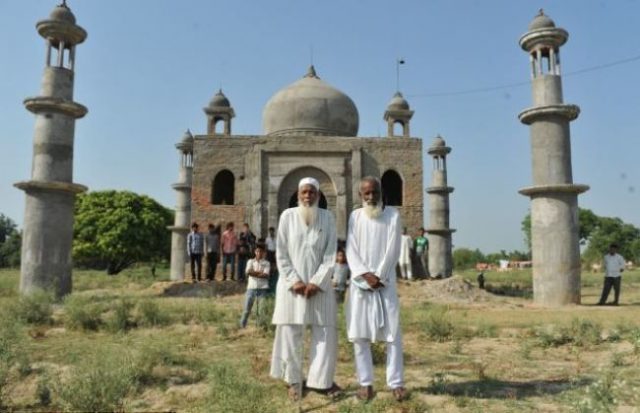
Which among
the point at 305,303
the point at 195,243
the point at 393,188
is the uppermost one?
the point at 393,188

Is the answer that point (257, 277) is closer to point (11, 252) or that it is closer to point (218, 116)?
point (218, 116)

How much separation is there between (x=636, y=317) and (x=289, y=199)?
10.6 metres

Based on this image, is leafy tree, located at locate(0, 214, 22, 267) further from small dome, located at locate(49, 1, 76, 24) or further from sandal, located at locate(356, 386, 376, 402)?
sandal, located at locate(356, 386, 376, 402)

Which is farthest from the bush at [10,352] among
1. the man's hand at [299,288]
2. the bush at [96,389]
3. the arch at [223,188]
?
the arch at [223,188]

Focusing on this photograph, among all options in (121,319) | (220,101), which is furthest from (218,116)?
(121,319)

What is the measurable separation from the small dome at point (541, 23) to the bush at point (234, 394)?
12.5m

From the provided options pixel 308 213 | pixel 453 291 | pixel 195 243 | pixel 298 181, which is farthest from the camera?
pixel 298 181

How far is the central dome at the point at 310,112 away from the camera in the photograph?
18.5 meters

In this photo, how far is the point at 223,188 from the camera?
61.4 feet

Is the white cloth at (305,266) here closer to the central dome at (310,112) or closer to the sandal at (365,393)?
the sandal at (365,393)

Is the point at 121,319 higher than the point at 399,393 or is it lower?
higher

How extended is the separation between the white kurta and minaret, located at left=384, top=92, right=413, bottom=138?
1664 cm

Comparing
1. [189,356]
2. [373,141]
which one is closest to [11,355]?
[189,356]

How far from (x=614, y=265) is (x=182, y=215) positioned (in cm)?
1856
